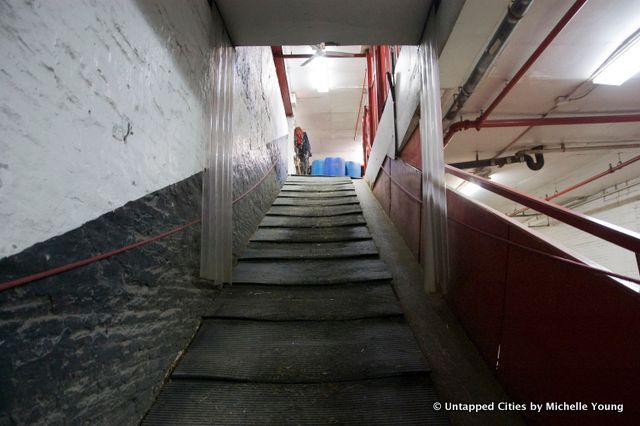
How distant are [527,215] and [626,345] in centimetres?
784

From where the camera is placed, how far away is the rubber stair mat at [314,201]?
3.31m

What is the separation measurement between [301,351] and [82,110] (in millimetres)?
1291

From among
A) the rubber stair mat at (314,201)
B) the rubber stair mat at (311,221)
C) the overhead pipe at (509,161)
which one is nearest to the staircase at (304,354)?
the rubber stair mat at (311,221)

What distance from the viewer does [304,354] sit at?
1268mm

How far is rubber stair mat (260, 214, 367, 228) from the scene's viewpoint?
2.67 meters

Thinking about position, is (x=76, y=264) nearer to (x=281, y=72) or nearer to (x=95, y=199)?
(x=95, y=199)

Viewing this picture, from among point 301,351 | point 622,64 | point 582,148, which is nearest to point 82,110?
point 301,351

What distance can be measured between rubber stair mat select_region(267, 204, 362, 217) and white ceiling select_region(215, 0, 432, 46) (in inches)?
65.3

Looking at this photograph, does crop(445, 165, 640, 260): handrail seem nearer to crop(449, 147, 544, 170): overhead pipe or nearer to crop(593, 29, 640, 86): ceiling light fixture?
crop(593, 29, 640, 86): ceiling light fixture

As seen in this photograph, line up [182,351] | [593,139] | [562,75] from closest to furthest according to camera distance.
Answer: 1. [182,351]
2. [562,75]
3. [593,139]

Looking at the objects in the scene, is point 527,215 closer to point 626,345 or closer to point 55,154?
point 626,345

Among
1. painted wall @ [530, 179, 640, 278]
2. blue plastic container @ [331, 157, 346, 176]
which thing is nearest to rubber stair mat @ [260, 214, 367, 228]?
blue plastic container @ [331, 157, 346, 176]

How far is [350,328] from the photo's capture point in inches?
56.1

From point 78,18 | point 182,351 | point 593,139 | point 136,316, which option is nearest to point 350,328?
point 182,351
